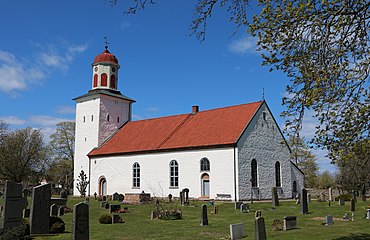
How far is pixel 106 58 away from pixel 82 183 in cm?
1413

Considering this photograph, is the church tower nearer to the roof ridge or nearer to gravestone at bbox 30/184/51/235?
the roof ridge

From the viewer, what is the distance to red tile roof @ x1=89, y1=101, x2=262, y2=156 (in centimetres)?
3184

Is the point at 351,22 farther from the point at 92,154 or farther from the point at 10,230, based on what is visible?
the point at 92,154

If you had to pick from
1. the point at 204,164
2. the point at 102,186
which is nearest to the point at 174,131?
the point at 204,164

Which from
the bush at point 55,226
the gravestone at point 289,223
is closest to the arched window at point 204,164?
the gravestone at point 289,223

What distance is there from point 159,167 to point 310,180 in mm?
31722

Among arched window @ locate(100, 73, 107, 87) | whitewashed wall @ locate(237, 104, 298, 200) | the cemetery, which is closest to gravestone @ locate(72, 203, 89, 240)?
the cemetery

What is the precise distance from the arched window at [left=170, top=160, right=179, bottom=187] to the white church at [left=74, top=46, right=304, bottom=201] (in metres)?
0.09

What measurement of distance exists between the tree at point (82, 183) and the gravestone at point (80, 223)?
97.4ft

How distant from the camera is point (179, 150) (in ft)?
109

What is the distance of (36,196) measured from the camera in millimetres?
13023

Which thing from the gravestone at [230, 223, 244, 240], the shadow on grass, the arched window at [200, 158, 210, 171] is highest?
the arched window at [200, 158, 210, 171]

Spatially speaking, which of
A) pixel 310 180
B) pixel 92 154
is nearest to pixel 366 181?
pixel 310 180

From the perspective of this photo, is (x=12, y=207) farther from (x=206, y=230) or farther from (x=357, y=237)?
(x=357, y=237)
